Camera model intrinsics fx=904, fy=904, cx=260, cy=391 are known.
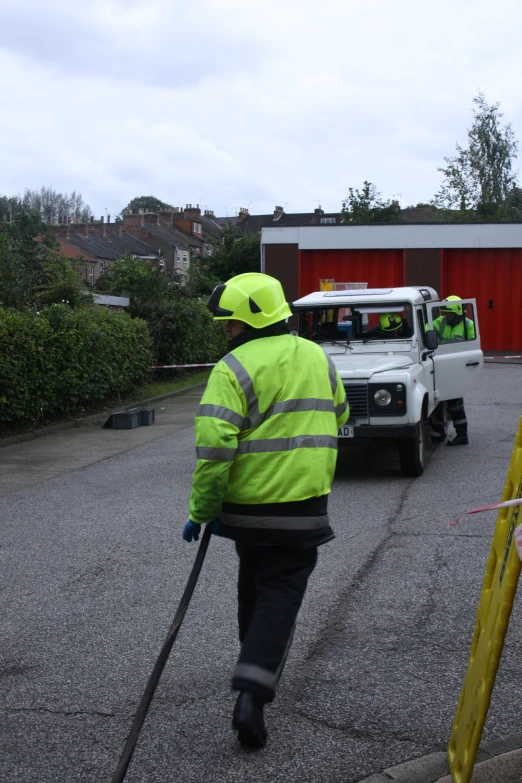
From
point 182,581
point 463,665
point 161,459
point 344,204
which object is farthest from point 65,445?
point 344,204

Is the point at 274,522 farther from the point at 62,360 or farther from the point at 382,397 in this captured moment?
the point at 62,360

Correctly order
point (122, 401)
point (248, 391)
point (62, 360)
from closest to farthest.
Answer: point (248, 391) → point (62, 360) → point (122, 401)

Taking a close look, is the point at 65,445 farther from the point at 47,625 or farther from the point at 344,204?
the point at 344,204

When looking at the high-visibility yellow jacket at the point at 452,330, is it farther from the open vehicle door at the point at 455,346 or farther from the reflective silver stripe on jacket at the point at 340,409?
the reflective silver stripe on jacket at the point at 340,409

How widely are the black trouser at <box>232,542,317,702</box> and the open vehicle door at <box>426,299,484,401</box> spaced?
793 centimetres

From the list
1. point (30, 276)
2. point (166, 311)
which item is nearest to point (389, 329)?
point (30, 276)

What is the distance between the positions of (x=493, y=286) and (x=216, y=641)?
27874 millimetres

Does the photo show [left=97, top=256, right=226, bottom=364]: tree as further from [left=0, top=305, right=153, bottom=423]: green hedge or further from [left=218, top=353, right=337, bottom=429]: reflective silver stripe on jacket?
[left=218, top=353, right=337, bottom=429]: reflective silver stripe on jacket

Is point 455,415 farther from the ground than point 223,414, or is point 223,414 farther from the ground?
point 223,414

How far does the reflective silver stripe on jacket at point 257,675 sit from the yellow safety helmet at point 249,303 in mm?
1397

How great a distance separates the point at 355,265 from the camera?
31.3 metres

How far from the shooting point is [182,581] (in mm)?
6141

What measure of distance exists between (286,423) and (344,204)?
50899 millimetres

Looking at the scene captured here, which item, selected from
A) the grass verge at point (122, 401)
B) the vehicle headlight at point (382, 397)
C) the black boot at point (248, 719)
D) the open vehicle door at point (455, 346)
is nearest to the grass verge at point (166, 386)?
the grass verge at point (122, 401)
